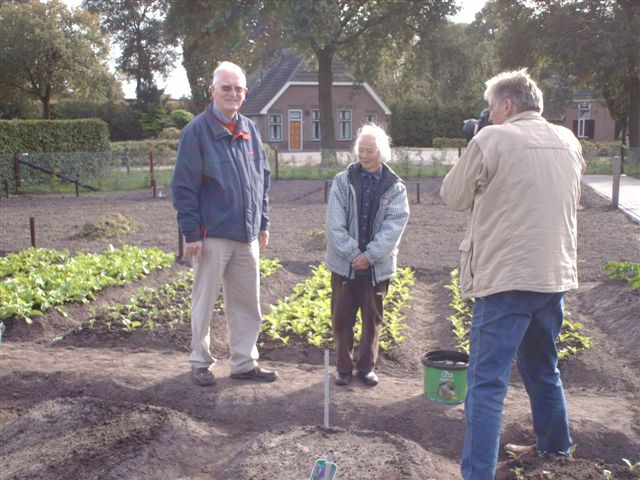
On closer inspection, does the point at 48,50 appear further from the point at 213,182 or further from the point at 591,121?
the point at 591,121

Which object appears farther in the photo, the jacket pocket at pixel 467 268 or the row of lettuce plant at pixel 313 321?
the row of lettuce plant at pixel 313 321

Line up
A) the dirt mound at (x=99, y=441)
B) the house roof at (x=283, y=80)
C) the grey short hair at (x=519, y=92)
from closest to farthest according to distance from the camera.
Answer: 1. the grey short hair at (x=519, y=92)
2. the dirt mound at (x=99, y=441)
3. the house roof at (x=283, y=80)

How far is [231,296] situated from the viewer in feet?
17.4

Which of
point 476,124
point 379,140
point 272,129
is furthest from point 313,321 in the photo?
point 272,129

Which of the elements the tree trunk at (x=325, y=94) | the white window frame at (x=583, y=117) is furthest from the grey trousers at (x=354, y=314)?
the white window frame at (x=583, y=117)

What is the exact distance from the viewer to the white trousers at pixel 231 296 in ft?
16.5

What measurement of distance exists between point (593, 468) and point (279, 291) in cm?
475

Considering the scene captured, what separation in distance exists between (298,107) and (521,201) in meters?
43.5

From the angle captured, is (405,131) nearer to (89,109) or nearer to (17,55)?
(89,109)

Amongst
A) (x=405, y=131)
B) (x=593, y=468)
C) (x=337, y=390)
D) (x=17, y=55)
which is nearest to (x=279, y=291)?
(x=337, y=390)

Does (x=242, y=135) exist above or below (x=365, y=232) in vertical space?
above

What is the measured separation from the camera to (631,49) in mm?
27734

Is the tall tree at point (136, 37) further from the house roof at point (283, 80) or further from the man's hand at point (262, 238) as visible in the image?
the man's hand at point (262, 238)

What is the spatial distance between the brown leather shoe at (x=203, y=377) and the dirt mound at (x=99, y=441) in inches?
19.0
